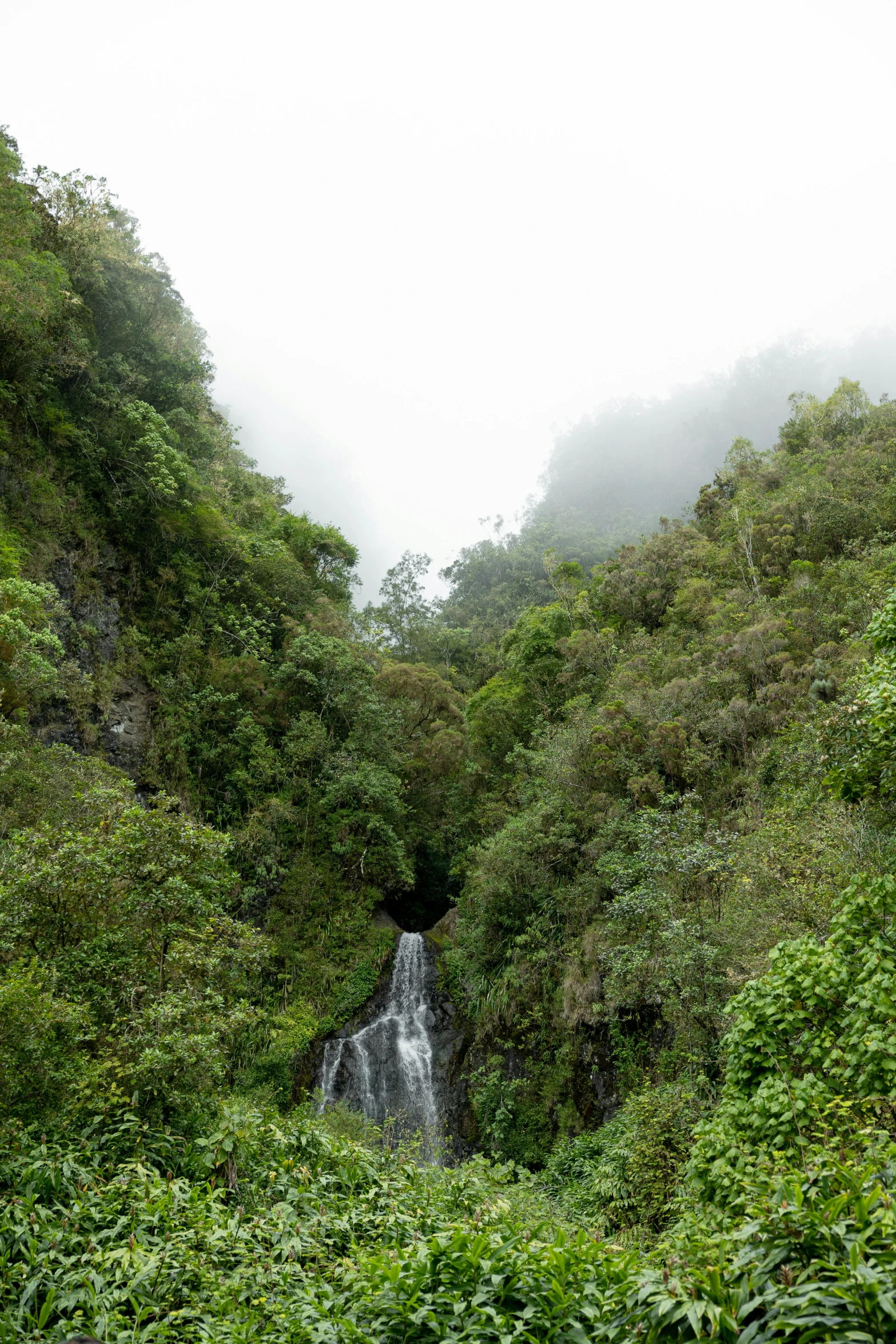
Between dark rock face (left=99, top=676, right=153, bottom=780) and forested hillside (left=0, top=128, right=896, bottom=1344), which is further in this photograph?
dark rock face (left=99, top=676, right=153, bottom=780)

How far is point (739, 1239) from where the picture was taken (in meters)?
2.83

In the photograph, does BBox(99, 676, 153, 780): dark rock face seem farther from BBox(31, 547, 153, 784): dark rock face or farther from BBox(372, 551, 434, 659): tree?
BBox(372, 551, 434, 659): tree

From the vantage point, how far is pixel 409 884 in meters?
20.7

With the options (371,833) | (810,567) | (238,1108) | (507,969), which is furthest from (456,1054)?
(810,567)

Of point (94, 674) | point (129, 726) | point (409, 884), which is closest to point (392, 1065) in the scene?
point (409, 884)

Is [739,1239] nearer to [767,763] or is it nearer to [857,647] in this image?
[767,763]

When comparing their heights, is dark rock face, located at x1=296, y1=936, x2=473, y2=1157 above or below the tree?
below

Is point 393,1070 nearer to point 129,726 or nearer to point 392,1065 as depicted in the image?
point 392,1065

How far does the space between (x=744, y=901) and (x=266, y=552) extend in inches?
704

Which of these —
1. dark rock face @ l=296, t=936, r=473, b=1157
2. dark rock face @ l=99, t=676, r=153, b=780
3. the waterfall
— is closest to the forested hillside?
dark rock face @ l=99, t=676, r=153, b=780

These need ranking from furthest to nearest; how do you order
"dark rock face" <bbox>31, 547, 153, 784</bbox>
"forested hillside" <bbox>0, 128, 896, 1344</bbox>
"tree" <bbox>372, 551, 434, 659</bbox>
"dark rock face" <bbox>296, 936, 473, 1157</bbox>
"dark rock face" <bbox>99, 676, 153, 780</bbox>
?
"tree" <bbox>372, 551, 434, 659</bbox> → "dark rock face" <bbox>99, 676, 153, 780</bbox> → "dark rock face" <bbox>31, 547, 153, 784</bbox> → "dark rock face" <bbox>296, 936, 473, 1157</bbox> → "forested hillside" <bbox>0, 128, 896, 1344</bbox>

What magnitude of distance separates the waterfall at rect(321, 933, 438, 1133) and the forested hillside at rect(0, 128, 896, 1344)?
75cm

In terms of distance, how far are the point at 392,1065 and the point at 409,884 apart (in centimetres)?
542

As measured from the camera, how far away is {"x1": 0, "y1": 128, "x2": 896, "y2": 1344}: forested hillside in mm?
3822
